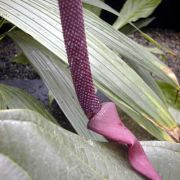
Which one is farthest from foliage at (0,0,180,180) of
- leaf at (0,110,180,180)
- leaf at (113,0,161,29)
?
leaf at (113,0,161,29)

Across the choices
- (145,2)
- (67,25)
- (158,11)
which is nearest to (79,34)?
(67,25)

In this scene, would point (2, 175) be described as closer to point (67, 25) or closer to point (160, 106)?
point (67, 25)

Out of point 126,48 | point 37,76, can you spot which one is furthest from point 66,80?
point 37,76

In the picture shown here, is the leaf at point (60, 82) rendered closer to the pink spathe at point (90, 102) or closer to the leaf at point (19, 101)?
the leaf at point (19, 101)

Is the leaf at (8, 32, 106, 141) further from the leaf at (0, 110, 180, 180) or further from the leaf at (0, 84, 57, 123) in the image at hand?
the leaf at (0, 110, 180, 180)

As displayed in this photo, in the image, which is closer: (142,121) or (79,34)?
(79,34)

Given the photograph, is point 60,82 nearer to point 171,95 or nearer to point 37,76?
point 171,95

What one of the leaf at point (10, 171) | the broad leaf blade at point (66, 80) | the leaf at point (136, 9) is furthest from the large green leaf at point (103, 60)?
the leaf at point (136, 9)
